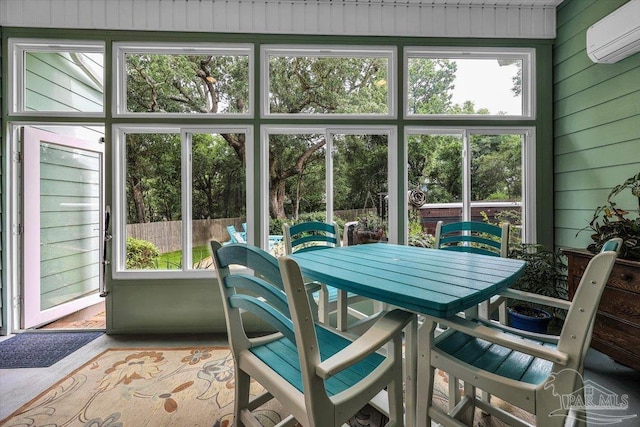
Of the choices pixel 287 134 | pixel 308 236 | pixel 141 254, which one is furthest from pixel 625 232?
pixel 141 254

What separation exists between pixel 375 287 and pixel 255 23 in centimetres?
266

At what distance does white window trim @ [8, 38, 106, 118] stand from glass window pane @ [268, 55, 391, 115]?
1623mm

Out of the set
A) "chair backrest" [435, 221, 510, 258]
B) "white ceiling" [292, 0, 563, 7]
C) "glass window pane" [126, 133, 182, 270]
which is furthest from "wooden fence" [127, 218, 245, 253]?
"white ceiling" [292, 0, 563, 7]

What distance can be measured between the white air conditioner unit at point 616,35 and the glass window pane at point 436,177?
110cm

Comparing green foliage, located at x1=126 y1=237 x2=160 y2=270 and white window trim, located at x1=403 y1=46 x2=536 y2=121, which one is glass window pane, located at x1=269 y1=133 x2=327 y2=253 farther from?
green foliage, located at x1=126 y1=237 x2=160 y2=270

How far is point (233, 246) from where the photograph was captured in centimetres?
94

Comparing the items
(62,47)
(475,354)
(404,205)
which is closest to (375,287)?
(475,354)

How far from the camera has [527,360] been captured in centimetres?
114

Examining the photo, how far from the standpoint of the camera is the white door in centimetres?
268

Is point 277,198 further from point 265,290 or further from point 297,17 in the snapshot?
point 265,290

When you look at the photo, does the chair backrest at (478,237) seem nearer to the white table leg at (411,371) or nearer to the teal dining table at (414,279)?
the teal dining table at (414,279)

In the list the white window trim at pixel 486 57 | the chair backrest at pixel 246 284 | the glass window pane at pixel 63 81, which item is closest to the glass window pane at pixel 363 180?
the white window trim at pixel 486 57

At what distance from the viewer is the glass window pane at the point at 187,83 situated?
106 inches

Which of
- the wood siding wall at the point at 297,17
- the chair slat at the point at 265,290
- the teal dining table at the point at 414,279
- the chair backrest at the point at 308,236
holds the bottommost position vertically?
the teal dining table at the point at 414,279
